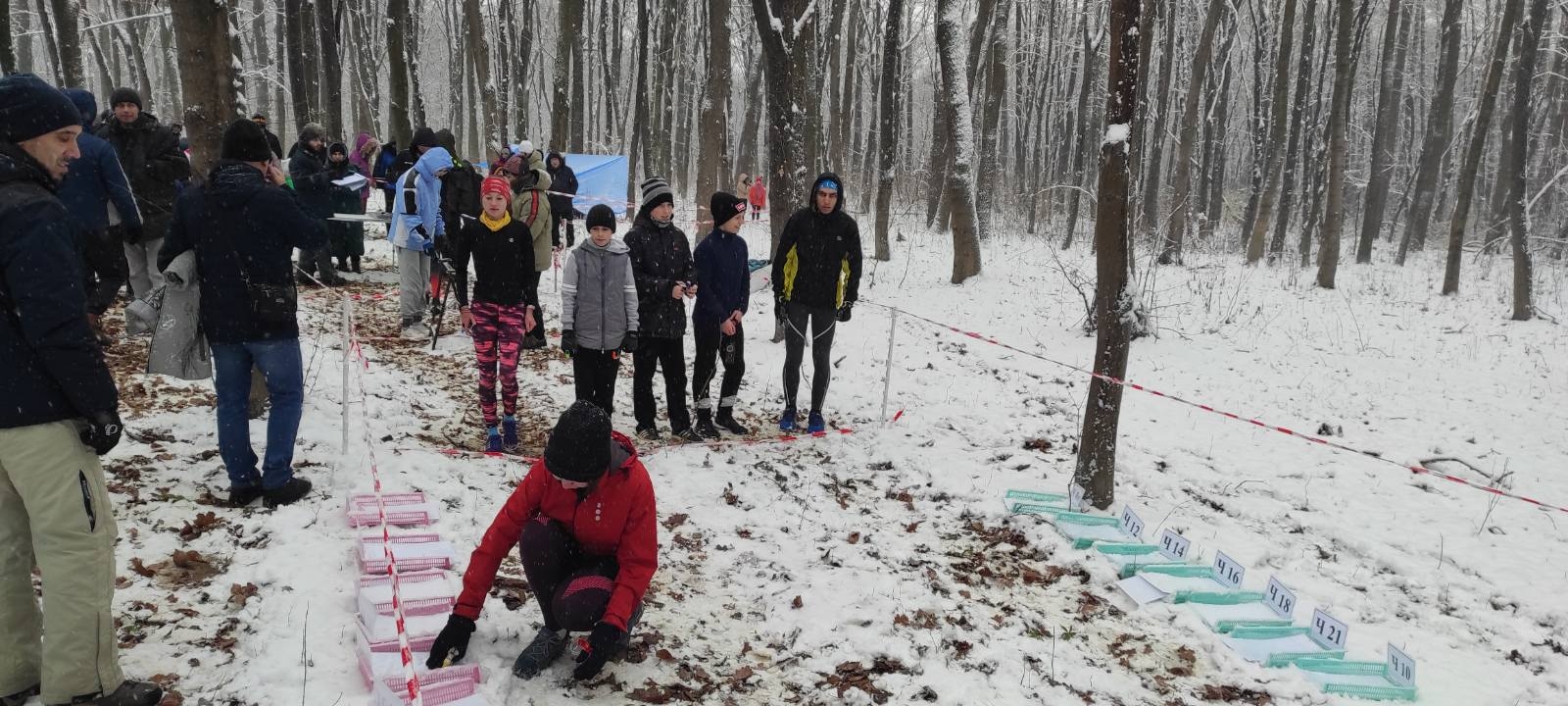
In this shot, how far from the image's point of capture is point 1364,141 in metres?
43.2

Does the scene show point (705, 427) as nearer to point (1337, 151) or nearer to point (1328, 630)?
point (1328, 630)

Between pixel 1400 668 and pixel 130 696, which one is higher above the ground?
pixel 130 696

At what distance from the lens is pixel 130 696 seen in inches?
122

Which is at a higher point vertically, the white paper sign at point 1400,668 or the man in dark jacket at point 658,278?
the man in dark jacket at point 658,278

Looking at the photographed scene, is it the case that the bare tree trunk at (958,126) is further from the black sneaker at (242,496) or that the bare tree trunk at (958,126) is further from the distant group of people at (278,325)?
the black sneaker at (242,496)

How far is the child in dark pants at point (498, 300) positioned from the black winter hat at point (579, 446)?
3.08m

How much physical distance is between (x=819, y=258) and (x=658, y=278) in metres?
1.38

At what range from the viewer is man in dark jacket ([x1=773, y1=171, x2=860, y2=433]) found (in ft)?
23.4

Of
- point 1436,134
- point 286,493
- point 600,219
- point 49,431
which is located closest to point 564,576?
point 49,431

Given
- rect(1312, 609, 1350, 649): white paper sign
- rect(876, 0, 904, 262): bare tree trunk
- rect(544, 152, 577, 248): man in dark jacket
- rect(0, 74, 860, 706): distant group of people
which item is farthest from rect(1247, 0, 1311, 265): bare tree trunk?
rect(1312, 609, 1350, 649): white paper sign

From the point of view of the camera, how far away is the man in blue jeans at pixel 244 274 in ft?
15.1

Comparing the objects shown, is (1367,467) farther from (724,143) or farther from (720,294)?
(724,143)

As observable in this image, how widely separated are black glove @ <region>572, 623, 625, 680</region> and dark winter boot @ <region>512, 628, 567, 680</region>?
0.63 feet

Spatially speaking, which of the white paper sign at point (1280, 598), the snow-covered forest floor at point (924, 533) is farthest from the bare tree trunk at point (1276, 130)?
the white paper sign at point (1280, 598)
